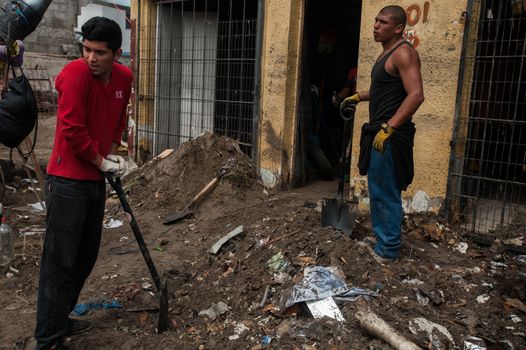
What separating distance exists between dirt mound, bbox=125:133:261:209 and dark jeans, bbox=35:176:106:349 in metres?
3.41

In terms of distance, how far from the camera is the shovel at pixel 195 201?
20.3 feet

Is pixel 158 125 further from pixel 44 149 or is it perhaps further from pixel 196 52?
pixel 44 149

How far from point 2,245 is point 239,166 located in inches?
123

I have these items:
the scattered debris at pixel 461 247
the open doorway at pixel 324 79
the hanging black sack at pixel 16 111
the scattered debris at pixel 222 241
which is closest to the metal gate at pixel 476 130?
the scattered debris at pixel 461 247

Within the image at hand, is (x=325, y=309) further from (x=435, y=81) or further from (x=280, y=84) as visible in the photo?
(x=280, y=84)

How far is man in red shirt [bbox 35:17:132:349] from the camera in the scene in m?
2.99

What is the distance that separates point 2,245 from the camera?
4.96 m

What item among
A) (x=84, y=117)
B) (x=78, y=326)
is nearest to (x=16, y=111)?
(x=84, y=117)

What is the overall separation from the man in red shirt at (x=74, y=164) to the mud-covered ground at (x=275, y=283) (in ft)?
1.24

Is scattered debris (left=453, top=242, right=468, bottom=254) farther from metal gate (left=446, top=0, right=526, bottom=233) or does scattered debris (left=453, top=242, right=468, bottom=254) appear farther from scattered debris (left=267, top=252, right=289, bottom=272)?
scattered debris (left=267, top=252, right=289, bottom=272)

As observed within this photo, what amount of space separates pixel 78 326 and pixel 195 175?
3686 mm

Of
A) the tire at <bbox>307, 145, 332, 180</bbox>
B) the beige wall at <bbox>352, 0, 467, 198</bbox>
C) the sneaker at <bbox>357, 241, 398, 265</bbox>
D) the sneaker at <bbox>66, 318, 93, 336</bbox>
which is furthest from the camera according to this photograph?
the tire at <bbox>307, 145, 332, 180</bbox>

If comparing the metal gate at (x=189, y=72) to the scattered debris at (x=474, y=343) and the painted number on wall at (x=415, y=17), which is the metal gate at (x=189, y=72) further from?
the scattered debris at (x=474, y=343)

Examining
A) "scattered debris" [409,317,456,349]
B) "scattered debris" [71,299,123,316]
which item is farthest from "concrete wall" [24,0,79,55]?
"scattered debris" [409,317,456,349]
